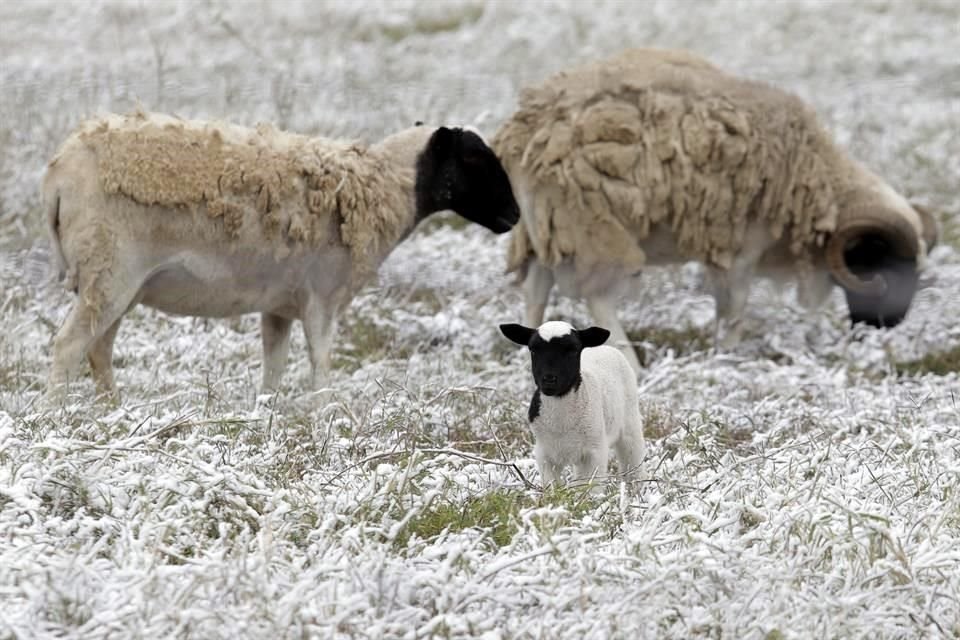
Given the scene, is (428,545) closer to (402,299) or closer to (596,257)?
(596,257)

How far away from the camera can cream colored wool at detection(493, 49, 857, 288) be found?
9773 mm

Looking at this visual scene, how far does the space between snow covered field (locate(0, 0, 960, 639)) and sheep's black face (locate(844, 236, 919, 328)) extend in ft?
0.66

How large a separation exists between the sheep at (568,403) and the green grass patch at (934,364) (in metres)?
4.88

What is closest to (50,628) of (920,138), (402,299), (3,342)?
(3,342)

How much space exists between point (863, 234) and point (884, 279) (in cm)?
49

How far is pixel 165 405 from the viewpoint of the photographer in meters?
6.96

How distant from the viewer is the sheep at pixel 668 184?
979 centimetres

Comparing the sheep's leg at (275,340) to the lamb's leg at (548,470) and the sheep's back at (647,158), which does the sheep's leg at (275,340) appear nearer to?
the sheep's back at (647,158)

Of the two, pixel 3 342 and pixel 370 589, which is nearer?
pixel 370 589

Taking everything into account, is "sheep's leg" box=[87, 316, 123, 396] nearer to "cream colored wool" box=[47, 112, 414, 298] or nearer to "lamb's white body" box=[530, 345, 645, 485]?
"cream colored wool" box=[47, 112, 414, 298]

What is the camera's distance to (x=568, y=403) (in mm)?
5750

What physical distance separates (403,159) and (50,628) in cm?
462

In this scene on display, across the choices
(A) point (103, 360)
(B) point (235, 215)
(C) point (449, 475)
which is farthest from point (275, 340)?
(C) point (449, 475)

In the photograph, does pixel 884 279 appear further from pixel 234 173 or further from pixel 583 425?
pixel 583 425
